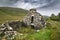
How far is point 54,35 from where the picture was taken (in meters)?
19.6

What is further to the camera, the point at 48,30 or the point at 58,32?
the point at 48,30

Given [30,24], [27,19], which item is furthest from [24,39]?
[27,19]

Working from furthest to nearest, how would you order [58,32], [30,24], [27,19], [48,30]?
[27,19] < [30,24] < [48,30] < [58,32]

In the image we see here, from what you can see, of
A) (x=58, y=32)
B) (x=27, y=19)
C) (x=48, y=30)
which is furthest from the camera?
(x=27, y=19)

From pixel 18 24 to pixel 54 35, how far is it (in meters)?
21.0

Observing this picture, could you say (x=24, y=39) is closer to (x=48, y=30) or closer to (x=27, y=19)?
(x=48, y=30)

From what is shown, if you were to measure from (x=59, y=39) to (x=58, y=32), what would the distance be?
2.18 ft

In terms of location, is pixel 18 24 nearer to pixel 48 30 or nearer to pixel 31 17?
pixel 31 17

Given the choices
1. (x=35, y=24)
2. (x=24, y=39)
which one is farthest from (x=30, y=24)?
(x=24, y=39)

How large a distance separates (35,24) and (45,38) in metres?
20.2

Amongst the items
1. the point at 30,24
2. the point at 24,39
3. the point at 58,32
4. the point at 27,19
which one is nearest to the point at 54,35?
the point at 58,32

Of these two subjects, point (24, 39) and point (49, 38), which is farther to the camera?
point (24, 39)

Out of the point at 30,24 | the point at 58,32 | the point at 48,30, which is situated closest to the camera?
the point at 58,32

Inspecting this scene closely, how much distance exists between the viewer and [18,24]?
4012 cm
